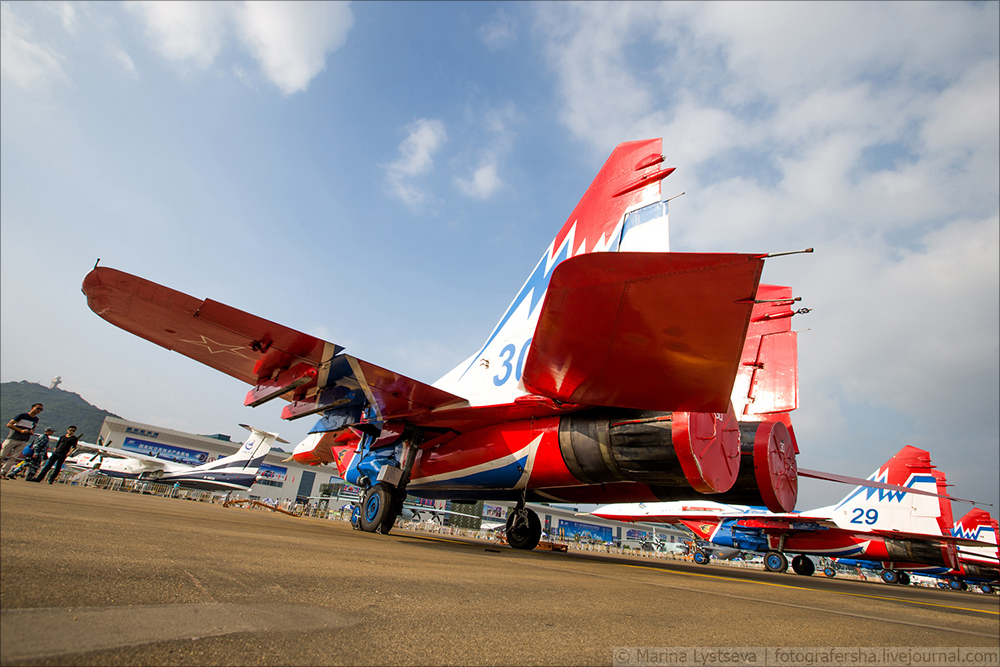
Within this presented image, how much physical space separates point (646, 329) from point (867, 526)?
1786 cm

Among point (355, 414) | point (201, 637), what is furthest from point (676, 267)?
point (355, 414)

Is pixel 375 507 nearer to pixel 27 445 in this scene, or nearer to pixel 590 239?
pixel 590 239

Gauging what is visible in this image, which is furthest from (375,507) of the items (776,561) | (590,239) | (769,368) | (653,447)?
(776,561)

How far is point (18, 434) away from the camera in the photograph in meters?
8.20

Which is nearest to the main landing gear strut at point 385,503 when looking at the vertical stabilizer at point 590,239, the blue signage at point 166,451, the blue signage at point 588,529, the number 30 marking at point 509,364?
the vertical stabilizer at point 590,239

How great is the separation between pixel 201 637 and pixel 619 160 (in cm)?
567

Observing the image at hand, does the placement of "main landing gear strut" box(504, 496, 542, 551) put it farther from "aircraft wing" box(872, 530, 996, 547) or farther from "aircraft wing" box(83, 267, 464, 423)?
"aircraft wing" box(872, 530, 996, 547)

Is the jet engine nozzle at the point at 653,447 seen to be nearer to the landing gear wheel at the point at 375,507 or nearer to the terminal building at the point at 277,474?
the landing gear wheel at the point at 375,507

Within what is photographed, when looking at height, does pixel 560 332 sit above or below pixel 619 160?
below

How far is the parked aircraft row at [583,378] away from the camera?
120 inches

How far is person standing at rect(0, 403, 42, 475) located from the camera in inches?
313

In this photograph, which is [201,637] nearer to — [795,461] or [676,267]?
[676,267]

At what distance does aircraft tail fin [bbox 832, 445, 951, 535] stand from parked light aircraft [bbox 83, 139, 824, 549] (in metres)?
12.4

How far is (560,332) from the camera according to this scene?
11.4 ft
